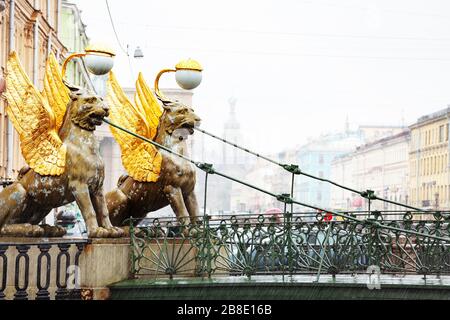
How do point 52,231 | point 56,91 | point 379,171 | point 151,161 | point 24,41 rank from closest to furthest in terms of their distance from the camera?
point 56,91 < point 52,231 < point 151,161 < point 24,41 < point 379,171

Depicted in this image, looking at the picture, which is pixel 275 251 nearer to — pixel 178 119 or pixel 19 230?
pixel 178 119

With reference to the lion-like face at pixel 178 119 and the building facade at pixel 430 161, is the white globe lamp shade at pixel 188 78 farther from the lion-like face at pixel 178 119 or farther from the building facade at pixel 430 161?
the building facade at pixel 430 161

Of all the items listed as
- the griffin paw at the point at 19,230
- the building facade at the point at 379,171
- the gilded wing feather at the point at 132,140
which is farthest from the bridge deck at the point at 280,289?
the building facade at the point at 379,171

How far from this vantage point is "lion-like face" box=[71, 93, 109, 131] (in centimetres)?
1317

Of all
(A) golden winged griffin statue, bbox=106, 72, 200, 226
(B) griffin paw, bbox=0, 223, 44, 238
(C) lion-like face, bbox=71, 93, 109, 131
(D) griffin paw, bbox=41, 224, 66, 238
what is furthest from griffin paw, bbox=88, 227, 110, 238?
(A) golden winged griffin statue, bbox=106, 72, 200, 226

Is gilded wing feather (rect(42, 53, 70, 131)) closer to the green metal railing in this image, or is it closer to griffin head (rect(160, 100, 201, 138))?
the green metal railing

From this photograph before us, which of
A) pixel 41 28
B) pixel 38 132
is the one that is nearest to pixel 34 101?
pixel 38 132

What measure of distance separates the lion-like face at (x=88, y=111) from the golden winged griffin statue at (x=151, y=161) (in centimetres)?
138

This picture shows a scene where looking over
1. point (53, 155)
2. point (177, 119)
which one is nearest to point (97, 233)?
point (53, 155)

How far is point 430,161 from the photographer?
3780 inches

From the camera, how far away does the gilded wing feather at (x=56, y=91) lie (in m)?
13.4

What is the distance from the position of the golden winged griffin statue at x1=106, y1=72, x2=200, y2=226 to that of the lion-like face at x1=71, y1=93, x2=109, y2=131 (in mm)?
1381

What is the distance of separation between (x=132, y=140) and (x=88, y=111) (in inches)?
61.1
